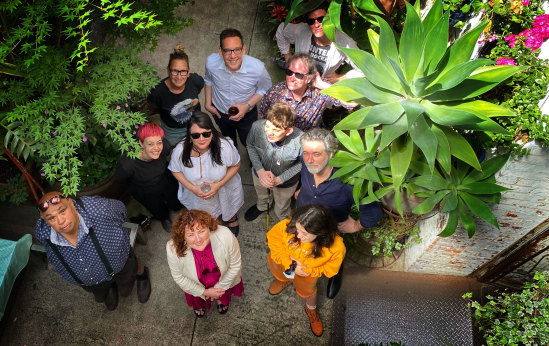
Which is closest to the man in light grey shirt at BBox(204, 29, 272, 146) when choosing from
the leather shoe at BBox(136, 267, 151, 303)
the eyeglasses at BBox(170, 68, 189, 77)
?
the eyeglasses at BBox(170, 68, 189, 77)

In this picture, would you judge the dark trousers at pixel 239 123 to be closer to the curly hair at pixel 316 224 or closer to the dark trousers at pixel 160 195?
the dark trousers at pixel 160 195

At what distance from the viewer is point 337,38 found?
3.69 metres

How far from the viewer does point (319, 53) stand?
3.90m

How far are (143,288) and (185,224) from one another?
4.82ft

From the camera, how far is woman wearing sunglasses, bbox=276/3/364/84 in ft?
12.1

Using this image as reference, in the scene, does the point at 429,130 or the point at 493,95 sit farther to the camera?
the point at 493,95

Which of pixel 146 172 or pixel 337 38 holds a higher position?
pixel 337 38

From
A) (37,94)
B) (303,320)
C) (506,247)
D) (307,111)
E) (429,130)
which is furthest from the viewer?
(303,320)

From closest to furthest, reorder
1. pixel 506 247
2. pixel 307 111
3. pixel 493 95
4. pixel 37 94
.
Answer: pixel 493 95 < pixel 37 94 < pixel 506 247 < pixel 307 111

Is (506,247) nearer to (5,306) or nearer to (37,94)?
(37,94)

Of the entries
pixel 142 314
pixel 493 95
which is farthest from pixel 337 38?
pixel 142 314

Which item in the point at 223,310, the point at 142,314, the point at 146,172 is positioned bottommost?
the point at 142,314

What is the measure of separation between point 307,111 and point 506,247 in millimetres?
2066

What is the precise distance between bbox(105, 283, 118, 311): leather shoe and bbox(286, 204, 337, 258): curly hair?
6.51ft
